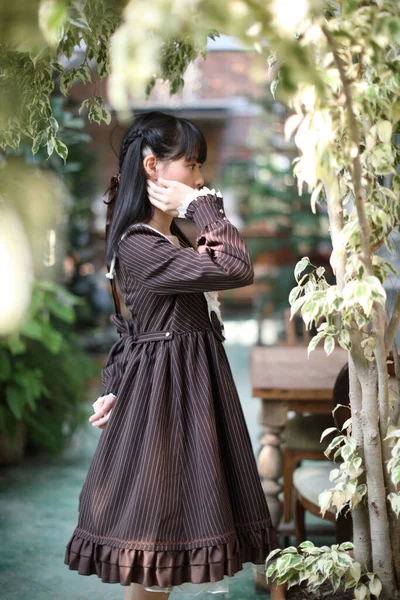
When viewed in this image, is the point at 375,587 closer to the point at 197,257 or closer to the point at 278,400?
the point at 197,257

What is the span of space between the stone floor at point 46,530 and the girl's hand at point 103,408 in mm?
901

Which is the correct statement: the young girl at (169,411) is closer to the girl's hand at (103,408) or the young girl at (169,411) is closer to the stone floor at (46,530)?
the girl's hand at (103,408)

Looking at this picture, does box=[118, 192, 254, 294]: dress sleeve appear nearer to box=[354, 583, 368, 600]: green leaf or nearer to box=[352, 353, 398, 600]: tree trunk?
box=[352, 353, 398, 600]: tree trunk

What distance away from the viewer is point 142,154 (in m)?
1.97

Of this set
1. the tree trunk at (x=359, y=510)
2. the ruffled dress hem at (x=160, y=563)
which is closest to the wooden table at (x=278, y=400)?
the tree trunk at (x=359, y=510)

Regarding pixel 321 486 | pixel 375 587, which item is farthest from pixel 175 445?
pixel 321 486

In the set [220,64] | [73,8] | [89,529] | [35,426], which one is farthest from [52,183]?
[220,64]

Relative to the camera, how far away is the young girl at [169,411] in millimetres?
1771

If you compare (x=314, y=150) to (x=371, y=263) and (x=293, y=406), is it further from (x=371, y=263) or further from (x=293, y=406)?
(x=293, y=406)

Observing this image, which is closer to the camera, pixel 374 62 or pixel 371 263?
pixel 374 62

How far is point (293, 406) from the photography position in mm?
2902

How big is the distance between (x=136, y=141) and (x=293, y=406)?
1357 millimetres

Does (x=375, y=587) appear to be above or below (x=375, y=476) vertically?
below

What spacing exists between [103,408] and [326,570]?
714mm
